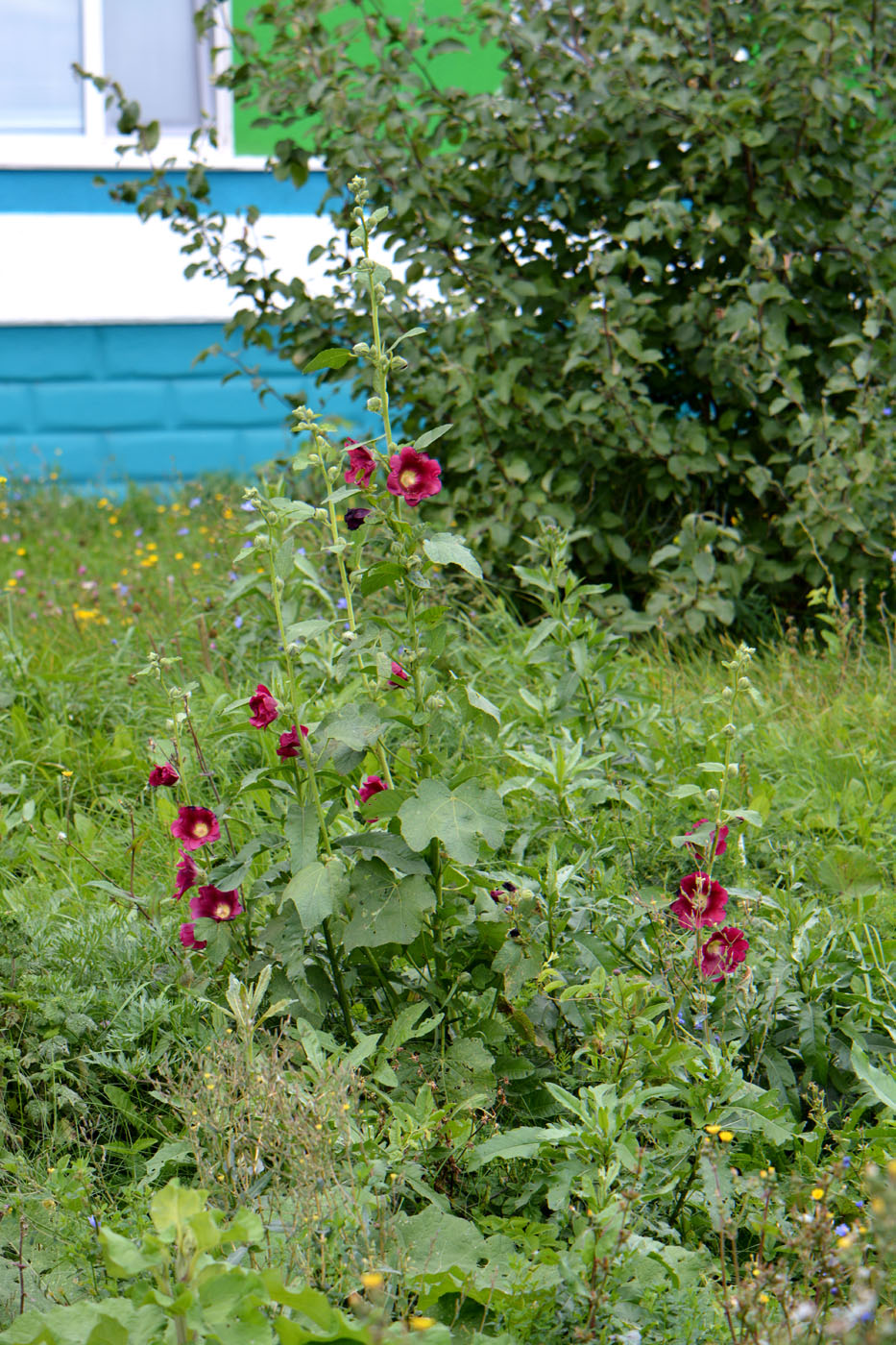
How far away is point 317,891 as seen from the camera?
1.75m

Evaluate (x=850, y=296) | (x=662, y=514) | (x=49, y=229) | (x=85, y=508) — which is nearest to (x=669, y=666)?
(x=662, y=514)

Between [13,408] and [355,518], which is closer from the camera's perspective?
[355,518]

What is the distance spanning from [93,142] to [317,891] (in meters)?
5.45

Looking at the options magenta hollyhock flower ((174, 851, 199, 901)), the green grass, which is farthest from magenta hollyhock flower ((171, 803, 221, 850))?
the green grass

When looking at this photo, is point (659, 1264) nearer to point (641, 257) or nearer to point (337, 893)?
point (337, 893)

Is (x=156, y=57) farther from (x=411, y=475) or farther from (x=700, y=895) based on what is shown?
(x=700, y=895)

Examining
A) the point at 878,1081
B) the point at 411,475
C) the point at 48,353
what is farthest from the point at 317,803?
the point at 48,353

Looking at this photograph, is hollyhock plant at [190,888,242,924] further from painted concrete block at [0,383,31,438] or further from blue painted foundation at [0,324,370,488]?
painted concrete block at [0,383,31,438]

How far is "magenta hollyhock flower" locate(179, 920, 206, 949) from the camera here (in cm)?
200

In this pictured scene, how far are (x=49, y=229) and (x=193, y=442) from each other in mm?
1170

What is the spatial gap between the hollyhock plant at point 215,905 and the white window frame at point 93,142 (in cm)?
494

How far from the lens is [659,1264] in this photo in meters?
1.50

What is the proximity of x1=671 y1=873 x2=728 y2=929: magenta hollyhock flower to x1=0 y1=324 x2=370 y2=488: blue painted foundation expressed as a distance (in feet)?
15.1

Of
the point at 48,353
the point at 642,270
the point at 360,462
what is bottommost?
the point at 48,353
